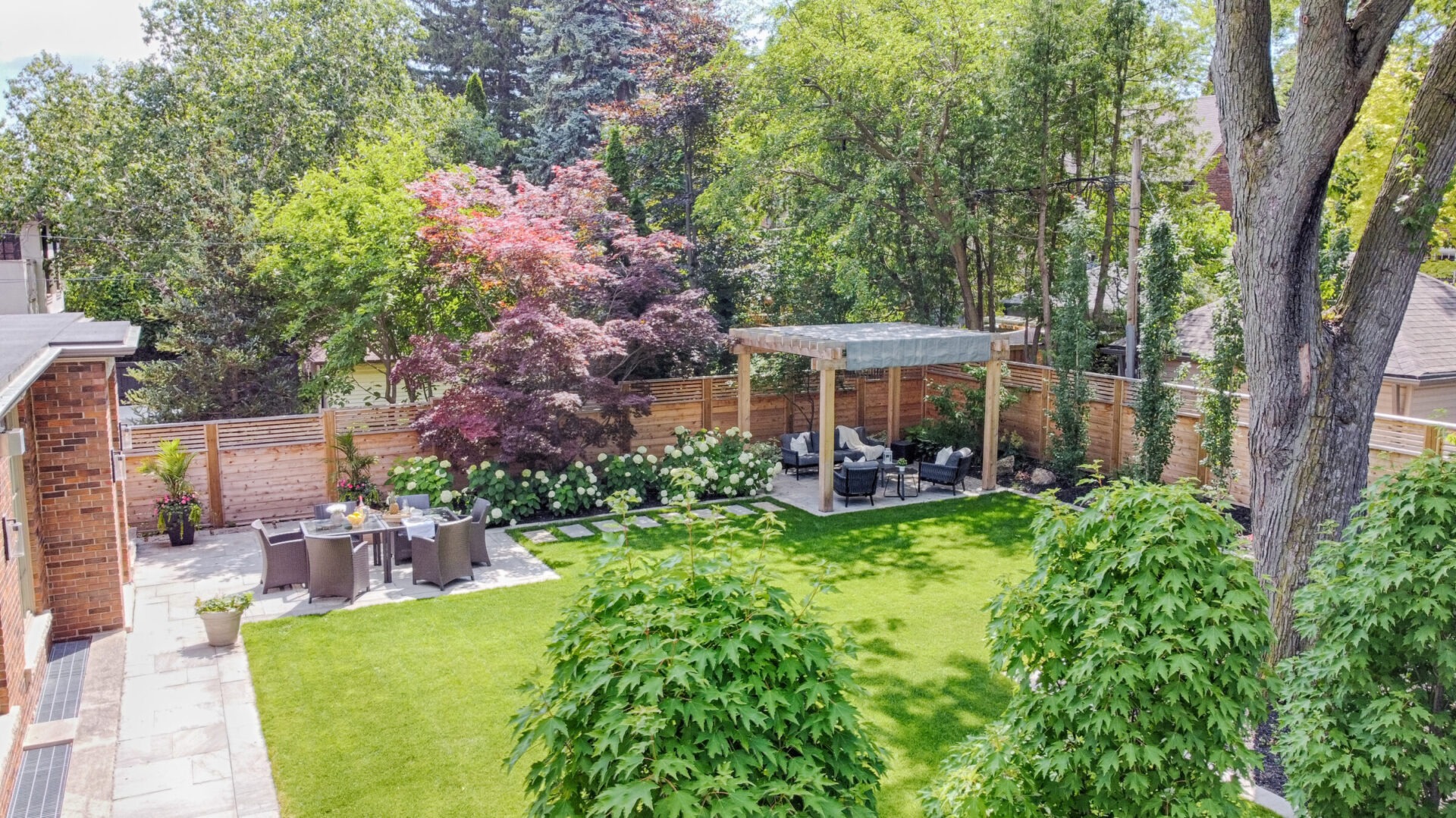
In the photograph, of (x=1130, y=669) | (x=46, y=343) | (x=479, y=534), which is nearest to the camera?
(x=1130, y=669)

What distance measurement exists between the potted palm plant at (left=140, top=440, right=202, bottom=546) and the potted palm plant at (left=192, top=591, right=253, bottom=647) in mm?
3495

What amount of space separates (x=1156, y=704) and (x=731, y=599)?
6.92ft

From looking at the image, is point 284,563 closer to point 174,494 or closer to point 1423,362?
point 174,494

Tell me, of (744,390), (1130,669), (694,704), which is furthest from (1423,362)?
Result: (694,704)

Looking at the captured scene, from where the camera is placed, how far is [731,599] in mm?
3396

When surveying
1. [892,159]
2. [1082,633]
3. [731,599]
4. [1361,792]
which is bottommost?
[1361,792]

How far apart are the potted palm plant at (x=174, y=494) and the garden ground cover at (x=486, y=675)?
337cm

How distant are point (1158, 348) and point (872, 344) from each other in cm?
347

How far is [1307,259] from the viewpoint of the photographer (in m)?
6.89

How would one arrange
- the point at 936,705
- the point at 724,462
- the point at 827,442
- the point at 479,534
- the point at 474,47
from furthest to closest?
the point at 474,47 → the point at 724,462 → the point at 827,442 → the point at 479,534 → the point at 936,705

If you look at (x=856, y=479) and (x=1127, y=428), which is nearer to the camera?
(x=856, y=479)

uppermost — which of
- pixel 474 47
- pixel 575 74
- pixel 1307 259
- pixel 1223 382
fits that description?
pixel 474 47

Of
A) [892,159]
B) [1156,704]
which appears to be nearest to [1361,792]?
[1156,704]

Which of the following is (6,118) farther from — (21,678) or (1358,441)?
(1358,441)
